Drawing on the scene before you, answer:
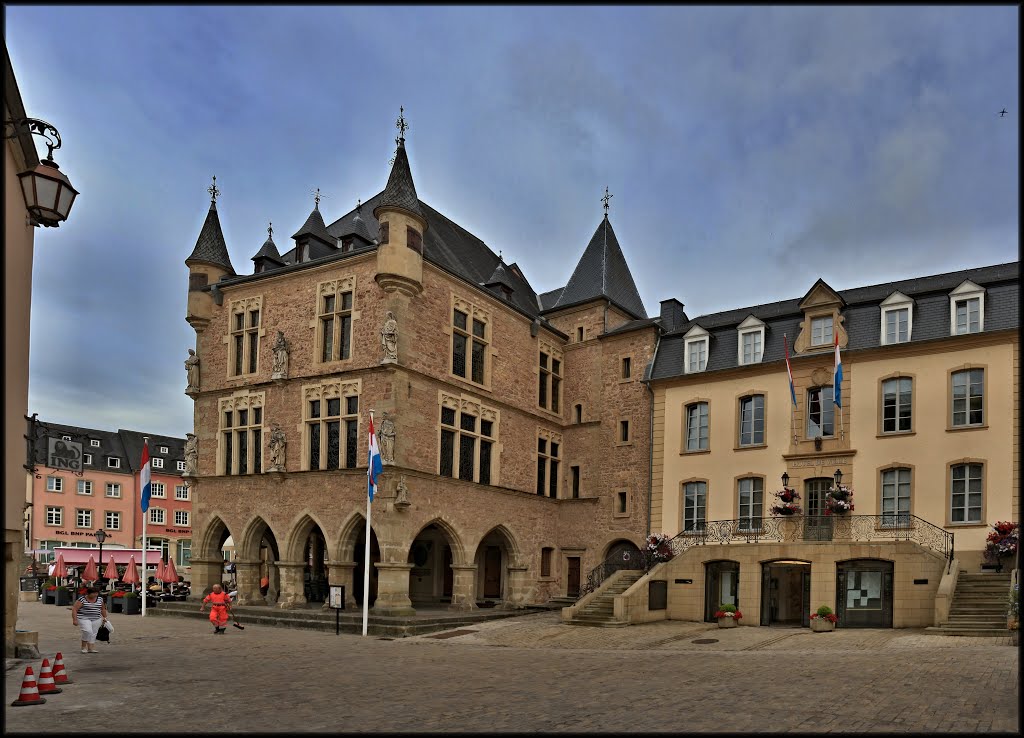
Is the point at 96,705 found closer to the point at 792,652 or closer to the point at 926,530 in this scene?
the point at 792,652

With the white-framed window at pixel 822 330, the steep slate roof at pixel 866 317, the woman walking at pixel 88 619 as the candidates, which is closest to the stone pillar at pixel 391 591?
the woman walking at pixel 88 619

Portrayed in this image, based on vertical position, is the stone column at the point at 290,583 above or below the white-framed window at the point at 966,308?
below

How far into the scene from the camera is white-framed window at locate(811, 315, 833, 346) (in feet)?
96.1

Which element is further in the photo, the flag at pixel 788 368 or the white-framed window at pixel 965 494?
the flag at pixel 788 368

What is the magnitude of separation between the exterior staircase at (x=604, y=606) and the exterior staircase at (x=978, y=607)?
8.34 m

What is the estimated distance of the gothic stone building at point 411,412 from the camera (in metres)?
27.6

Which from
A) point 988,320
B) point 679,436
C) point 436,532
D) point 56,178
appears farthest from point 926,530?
point 56,178

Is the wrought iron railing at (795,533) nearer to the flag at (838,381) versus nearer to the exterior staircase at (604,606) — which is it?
the exterior staircase at (604,606)

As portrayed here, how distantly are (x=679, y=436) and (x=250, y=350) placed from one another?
15018 mm

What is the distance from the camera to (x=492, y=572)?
115 feet

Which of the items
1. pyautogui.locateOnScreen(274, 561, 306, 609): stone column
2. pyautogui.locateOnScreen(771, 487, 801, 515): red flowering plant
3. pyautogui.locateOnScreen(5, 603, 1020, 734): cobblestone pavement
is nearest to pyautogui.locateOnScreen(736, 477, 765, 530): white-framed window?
pyautogui.locateOnScreen(771, 487, 801, 515): red flowering plant

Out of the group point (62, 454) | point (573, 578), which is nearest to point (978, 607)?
point (573, 578)

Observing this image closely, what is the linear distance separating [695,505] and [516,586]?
6899mm

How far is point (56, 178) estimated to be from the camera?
1141 cm
